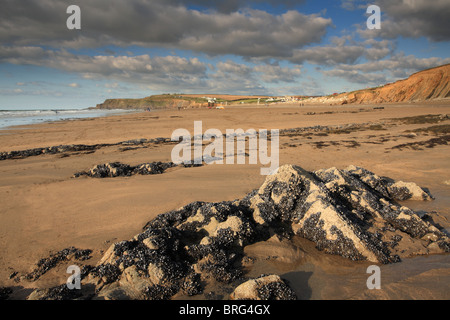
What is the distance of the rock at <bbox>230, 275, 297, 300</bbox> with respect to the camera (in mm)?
3008

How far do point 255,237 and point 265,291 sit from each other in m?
1.48

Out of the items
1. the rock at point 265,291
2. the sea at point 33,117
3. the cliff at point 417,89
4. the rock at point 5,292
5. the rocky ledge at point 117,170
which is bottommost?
the rock at point 5,292

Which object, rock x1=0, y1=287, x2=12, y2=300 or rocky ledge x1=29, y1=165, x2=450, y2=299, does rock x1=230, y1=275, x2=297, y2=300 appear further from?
rock x1=0, y1=287, x2=12, y2=300

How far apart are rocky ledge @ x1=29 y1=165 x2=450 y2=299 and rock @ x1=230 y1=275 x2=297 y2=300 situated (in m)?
0.01

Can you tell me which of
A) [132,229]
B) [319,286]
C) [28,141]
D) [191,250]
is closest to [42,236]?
[132,229]

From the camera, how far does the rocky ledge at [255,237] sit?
135 inches

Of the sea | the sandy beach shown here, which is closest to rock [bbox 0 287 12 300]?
the sandy beach

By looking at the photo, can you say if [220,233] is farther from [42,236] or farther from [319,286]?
[42,236]

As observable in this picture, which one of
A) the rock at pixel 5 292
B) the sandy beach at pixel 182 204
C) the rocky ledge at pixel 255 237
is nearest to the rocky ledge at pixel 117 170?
the sandy beach at pixel 182 204

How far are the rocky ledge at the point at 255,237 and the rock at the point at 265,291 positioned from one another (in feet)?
0.04

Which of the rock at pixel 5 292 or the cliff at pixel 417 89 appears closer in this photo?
the rock at pixel 5 292

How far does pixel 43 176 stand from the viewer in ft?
30.4

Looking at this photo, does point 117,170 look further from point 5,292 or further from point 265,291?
point 265,291

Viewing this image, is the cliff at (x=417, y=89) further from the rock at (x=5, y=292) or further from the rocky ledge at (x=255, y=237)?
the rock at (x=5, y=292)
